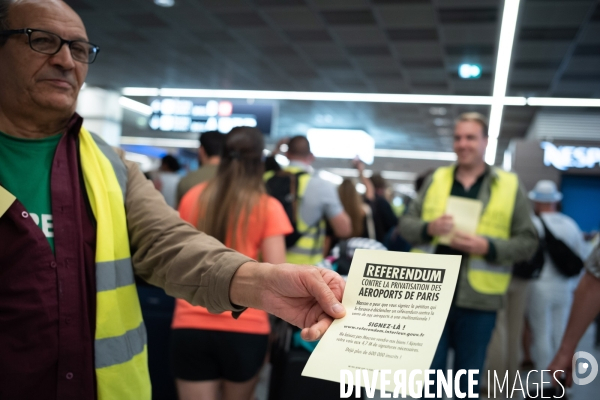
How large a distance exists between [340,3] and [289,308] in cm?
609

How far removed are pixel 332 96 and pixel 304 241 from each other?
8.72m

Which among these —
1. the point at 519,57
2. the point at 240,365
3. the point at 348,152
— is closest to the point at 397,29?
the point at 519,57

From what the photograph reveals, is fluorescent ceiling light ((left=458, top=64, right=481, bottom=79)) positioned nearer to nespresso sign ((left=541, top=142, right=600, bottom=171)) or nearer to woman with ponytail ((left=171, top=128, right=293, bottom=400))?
nespresso sign ((left=541, top=142, right=600, bottom=171))

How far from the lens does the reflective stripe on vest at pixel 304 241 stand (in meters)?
3.18

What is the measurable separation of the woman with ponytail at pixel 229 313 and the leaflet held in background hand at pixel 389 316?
4.44ft

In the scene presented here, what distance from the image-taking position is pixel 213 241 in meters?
1.32

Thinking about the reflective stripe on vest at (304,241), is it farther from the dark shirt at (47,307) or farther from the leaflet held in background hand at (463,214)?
the dark shirt at (47,307)

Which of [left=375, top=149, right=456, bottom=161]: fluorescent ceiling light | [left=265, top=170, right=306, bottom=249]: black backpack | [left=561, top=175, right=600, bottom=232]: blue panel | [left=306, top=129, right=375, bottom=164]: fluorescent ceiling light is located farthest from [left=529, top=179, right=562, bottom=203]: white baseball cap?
[left=375, top=149, right=456, bottom=161]: fluorescent ceiling light

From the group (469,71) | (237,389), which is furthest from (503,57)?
(237,389)

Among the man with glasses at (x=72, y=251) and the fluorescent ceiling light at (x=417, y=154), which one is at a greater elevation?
the fluorescent ceiling light at (x=417, y=154)

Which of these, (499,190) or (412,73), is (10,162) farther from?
(412,73)

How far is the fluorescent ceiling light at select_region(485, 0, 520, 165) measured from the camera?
6.38m

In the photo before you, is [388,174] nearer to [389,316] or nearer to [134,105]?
[134,105]

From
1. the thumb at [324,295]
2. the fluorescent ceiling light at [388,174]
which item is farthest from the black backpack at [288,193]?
the fluorescent ceiling light at [388,174]
